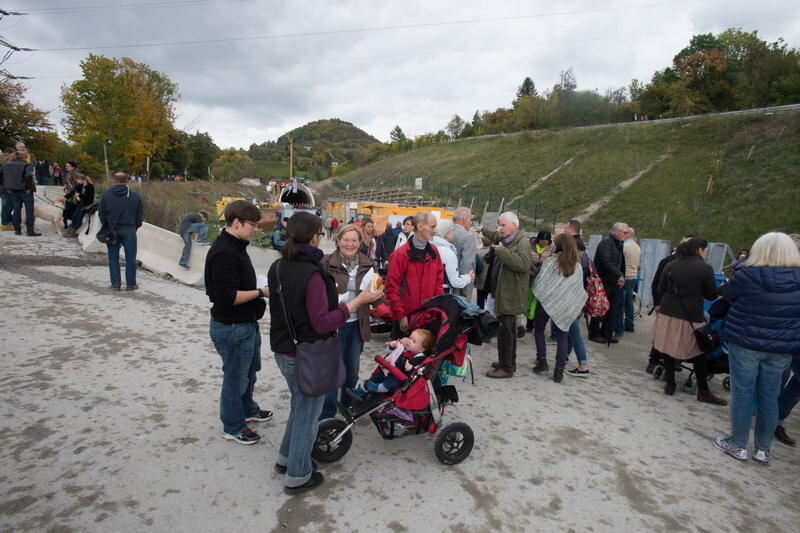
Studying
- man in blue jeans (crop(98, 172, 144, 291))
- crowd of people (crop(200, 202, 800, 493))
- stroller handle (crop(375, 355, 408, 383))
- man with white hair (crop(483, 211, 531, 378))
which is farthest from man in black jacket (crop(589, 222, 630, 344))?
man in blue jeans (crop(98, 172, 144, 291))

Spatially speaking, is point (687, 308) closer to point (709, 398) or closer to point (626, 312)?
point (709, 398)

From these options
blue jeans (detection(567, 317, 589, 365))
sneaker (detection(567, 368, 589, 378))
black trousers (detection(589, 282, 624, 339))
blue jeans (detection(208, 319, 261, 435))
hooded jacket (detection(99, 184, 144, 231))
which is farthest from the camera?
black trousers (detection(589, 282, 624, 339))

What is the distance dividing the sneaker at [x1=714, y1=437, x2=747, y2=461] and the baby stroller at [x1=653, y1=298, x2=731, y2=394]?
3.52 ft

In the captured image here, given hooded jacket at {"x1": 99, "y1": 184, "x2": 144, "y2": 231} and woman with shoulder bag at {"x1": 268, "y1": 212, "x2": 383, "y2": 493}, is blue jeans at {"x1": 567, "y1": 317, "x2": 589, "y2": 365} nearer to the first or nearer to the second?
woman with shoulder bag at {"x1": 268, "y1": 212, "x2": 383, "y2": 493}

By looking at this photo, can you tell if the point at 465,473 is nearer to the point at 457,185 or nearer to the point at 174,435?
the point at 174,435

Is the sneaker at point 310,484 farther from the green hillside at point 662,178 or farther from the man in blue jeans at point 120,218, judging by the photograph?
the green hillside at point 662,178

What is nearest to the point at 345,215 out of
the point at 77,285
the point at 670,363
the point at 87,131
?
the point at 87,131

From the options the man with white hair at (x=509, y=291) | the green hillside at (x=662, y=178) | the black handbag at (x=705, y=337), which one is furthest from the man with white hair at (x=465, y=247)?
the green hillside at (x=662, y=178)

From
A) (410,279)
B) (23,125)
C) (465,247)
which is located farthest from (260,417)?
(23,125)

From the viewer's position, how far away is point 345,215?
94.5 feet

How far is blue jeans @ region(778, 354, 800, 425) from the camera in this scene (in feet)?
12.0

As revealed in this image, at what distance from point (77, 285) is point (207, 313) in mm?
2371

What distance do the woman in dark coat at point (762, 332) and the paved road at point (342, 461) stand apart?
0.34 metres

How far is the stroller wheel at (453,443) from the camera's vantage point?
3074mm
